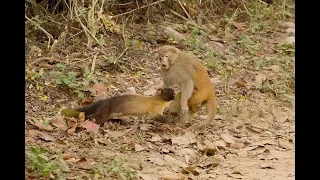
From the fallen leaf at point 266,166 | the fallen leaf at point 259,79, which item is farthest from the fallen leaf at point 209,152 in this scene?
the fallen leaf at point 259,79

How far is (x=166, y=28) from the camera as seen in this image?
826 cm

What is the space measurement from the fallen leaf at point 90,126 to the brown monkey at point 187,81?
0.90 meters

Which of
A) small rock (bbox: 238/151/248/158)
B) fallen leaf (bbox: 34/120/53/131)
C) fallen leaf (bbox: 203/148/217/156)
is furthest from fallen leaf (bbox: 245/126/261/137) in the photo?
fallen leaf (bbox: 34/120/53/131)

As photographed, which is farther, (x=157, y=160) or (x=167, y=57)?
(x=167, y=57)

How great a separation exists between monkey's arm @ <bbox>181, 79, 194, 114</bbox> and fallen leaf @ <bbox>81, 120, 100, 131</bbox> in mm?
886

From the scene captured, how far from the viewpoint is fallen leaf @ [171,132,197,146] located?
5431mm

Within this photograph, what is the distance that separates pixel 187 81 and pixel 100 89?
100cm

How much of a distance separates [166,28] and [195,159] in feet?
11.1

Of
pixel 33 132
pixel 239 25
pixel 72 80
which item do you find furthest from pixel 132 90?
pixel 239 25

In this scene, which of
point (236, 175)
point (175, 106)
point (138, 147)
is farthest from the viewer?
point (175, 106)

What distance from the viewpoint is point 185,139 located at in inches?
217

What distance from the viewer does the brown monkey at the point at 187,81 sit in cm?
600

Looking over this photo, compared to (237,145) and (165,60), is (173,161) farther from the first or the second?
(165,60)
